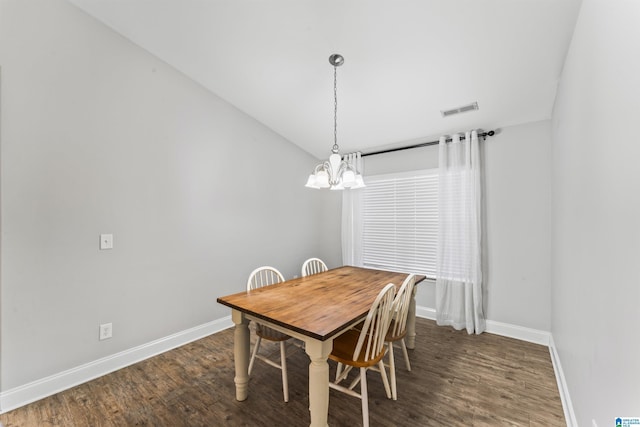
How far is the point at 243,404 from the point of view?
1.84 metres

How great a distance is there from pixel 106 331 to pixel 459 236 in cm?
371

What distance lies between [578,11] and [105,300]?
4047mm

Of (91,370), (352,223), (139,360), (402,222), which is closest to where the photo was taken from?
(91,370)

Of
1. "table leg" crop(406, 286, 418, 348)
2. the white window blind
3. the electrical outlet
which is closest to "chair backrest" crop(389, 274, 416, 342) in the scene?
"table leg" crop(406, 286, 418, 348)

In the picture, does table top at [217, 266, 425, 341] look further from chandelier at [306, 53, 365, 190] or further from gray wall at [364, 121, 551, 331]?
gray wall at [364, 121, 551, 331]

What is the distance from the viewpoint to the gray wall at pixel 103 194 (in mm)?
1862

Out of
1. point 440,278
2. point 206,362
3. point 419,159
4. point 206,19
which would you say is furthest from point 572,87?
point 206,362

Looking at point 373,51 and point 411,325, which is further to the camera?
point 411,325

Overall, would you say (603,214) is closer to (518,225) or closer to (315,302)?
(315,302)

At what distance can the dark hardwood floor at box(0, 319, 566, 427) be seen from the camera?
1.71 meters

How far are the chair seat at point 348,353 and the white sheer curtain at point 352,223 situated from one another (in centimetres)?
212

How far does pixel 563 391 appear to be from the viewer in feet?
6.17

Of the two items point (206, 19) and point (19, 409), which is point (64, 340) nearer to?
point (19, 409)

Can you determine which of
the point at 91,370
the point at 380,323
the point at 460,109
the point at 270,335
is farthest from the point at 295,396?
the point at 460,109
